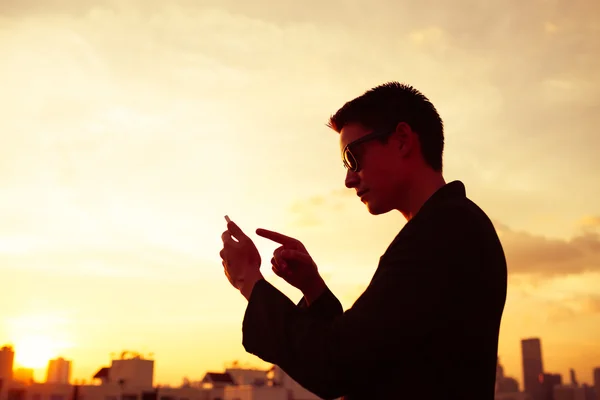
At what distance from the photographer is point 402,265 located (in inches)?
91.8

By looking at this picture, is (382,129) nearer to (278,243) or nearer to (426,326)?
(278,243)

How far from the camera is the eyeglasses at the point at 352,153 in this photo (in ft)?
9.45

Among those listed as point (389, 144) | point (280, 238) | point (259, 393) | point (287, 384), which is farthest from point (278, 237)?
point (287, 384)

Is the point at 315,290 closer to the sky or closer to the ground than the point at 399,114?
closer to the ground

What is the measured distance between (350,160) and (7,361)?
313ft

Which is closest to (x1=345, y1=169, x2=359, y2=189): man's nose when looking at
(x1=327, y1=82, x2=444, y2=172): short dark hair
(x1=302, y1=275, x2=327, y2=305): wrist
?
(x1=327, y1=82, x2=444, y2=172): short dark hair

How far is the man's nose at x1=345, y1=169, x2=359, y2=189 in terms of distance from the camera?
293 centimetres

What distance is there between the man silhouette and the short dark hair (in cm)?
8

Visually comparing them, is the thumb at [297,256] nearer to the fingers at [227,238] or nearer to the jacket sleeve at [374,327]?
the fingers at [227,238]

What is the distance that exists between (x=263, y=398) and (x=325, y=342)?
83.9 m

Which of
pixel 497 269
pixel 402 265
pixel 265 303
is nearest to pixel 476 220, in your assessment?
pixel 497 269

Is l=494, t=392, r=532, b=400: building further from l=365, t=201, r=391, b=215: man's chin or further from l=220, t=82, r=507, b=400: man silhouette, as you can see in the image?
l=220, t=82, r=507, b=400: man silhouette

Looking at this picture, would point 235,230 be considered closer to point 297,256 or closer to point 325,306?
point 297,256

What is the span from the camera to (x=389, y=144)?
2.85 metres
